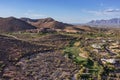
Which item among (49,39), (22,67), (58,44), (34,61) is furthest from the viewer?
(49,39)

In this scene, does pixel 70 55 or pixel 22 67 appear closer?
pixel 22 67

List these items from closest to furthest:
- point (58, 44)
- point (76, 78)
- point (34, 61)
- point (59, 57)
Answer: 1. point (76, 78)
2. point (34, 61)
3. point (59, 57)
4. point (58, 44)

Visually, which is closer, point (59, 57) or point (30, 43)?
point (59, 57)

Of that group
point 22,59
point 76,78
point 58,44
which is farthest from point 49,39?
point 76,78

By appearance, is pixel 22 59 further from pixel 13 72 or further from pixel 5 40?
pixel 5 40

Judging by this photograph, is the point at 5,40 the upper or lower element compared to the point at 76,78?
upper

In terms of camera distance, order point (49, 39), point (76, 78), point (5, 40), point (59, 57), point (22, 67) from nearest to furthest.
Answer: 1. point (76, 78)
2. point (22, 67)
3. point (59, 57)
4. point (5, 40)
5. point (49, 39)

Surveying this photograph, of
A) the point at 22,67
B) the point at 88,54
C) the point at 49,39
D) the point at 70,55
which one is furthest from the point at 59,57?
the point at 49,39

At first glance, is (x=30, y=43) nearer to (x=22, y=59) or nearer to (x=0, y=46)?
(x=0, y=46)

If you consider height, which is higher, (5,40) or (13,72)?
(5,40)
